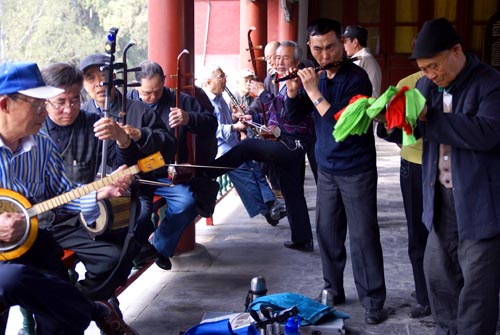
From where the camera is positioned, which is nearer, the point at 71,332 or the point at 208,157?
the point at 71,332

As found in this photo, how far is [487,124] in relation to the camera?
2.96 meters

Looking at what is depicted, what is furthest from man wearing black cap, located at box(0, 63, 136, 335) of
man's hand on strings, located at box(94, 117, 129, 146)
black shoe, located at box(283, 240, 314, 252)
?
black shoe, located at box(283, 240, 314, 252)

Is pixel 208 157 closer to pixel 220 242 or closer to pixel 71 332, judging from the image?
pixel 220 242

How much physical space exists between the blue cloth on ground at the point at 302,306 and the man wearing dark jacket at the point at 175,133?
0.95 metres

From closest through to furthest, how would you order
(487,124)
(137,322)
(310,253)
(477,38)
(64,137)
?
(487,124) → (64,137) → (137,322) → (310,253) → (477,38)

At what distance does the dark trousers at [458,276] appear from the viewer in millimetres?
3105

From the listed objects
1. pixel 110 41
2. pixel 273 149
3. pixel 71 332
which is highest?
pixel 110 41

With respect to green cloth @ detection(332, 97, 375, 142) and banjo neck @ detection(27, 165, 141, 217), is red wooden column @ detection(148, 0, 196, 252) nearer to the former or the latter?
banjo neck @ detection(27, 165, 141, 217)

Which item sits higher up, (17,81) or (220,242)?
(17,81)

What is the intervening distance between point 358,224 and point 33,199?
1879mm

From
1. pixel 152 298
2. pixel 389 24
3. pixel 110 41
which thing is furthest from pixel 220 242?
pixel 389 24

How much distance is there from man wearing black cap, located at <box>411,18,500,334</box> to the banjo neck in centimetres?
136

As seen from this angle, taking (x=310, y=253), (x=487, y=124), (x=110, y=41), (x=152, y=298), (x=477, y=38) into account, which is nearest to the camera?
(x=487, y=124)

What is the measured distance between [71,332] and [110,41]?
4.72ft
